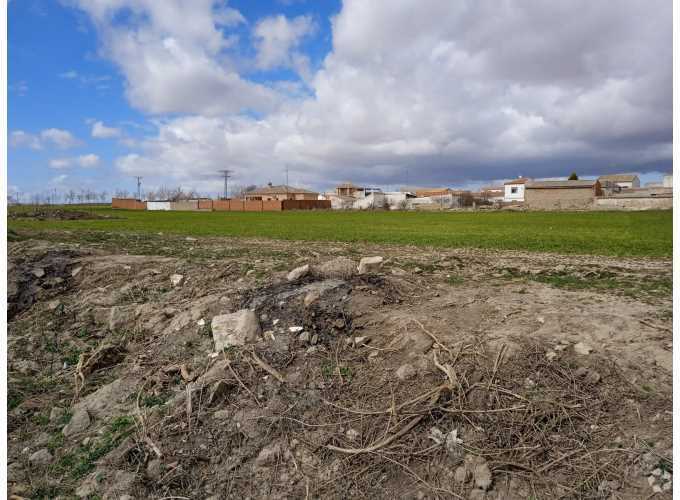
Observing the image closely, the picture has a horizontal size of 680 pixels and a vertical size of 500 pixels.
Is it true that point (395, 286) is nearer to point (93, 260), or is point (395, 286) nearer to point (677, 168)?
point (677, 168)

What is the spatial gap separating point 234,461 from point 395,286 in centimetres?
350

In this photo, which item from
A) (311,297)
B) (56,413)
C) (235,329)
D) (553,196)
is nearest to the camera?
(56,413)

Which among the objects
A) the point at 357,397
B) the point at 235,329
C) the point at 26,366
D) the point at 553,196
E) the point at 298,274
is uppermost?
the point at 553,196

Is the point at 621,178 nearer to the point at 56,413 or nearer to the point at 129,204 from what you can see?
the point at 129,204

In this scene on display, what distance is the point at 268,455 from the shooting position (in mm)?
3633

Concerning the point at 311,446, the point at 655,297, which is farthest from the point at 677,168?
the point at 655,297

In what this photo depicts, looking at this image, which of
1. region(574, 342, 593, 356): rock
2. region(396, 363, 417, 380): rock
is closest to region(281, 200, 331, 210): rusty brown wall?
region(396, 363, 417, 380): rock

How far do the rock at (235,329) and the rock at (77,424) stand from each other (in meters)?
1.39

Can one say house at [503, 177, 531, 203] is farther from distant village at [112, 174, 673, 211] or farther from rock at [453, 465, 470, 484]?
rock at [453, 465, 470, 484]

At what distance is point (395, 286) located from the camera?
21.4 feet

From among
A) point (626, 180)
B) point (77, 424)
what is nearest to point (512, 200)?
point (626, 180)

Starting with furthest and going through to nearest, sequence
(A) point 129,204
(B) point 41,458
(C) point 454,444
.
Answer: (A) point 129,204 < (B) point 41,458 < (C) point 454,444

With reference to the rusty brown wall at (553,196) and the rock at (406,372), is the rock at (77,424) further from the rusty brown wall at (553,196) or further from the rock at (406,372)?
the rusty brown wall at (553,196)

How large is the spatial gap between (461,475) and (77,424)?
11.7 feet
